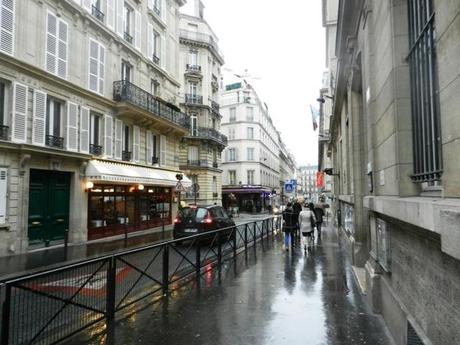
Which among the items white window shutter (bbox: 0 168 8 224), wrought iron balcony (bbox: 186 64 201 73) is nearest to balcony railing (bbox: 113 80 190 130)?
white window shutter (bbox: 0 168 8 224)

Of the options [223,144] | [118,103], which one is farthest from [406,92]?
[223,144]

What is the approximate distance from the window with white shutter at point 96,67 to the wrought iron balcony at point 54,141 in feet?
10.2

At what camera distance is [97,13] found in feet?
56.9

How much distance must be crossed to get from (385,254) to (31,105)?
514 inches

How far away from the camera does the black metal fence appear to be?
3979mm

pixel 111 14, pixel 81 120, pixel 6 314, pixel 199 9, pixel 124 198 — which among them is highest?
pixel 199 9

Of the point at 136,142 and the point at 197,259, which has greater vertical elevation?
the point at 136,142

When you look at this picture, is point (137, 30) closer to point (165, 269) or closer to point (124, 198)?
point (124, 198)

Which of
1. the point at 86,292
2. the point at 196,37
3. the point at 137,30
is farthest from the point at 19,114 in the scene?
the point at 196,37

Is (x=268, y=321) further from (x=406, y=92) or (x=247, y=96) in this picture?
(x=247, y=96)

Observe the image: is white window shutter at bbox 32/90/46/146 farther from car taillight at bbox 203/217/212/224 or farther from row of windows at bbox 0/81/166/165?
car taillight at bbox 203/217/212/224

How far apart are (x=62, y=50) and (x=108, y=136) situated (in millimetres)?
Result: 4403

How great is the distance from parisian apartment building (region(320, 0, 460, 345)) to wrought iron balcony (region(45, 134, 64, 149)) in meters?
12.3

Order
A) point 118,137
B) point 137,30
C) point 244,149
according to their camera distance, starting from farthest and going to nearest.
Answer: point 244,149 → point 137,30 → point 118,137
